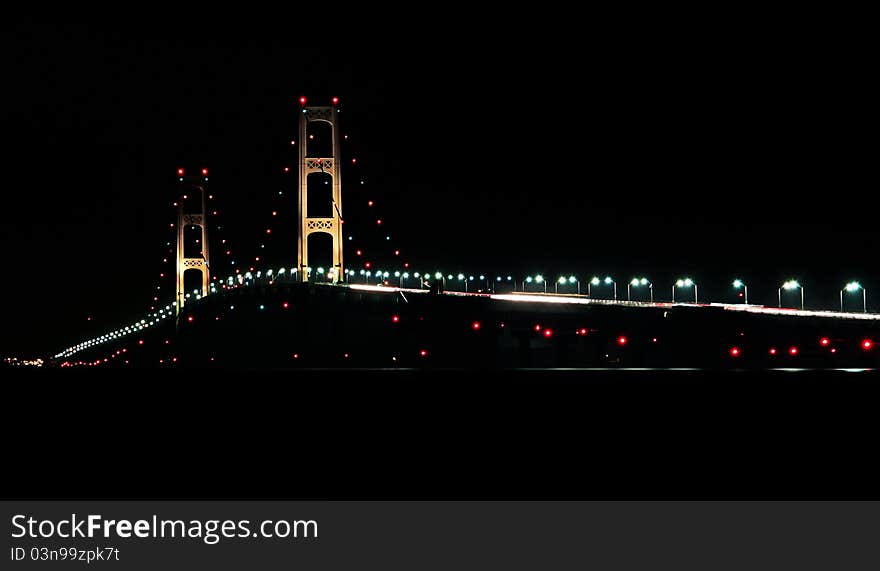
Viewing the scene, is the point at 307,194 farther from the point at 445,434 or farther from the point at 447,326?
the point at 445,434

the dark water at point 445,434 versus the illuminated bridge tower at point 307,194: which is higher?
the illuminated bridge tower at point 307,194

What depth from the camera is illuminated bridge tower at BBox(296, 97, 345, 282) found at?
51.9m

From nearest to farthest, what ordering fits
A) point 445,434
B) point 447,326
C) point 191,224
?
1. point 445,434
2. point 447,326
3. point 191,224

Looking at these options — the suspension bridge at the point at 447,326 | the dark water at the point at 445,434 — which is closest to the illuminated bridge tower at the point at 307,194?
the suspension bridge at the point at 447,326

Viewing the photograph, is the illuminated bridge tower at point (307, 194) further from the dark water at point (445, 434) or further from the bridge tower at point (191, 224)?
the dark water at point (445, 434)

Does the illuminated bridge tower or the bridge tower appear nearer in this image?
the illuminated bridge tower

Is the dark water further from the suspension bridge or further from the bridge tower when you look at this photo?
the bridge tower

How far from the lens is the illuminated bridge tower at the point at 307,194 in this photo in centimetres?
5192

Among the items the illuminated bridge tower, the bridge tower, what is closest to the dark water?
the illuminated bridge tower

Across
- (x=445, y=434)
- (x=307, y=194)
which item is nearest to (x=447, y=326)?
(x=307, y=194)

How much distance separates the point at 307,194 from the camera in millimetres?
56312

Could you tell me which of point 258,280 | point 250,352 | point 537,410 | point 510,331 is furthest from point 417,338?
point 537,410

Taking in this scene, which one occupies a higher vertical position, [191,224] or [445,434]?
[191,224]
